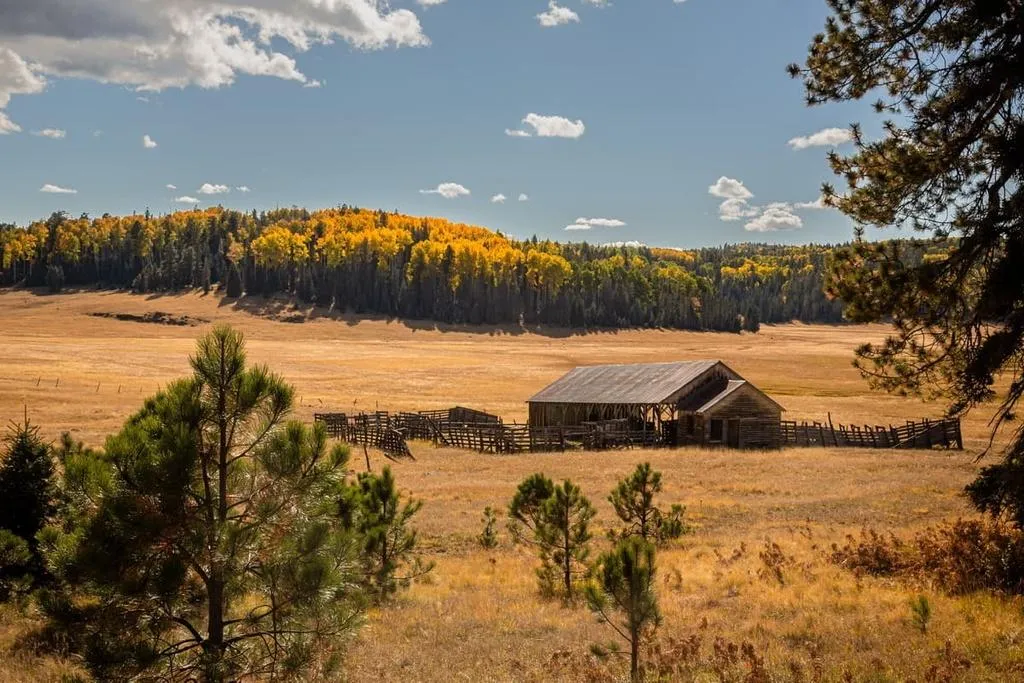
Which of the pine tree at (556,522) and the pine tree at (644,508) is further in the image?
the pine tree at (644,508)

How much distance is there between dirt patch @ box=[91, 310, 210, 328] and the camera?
117062 mm

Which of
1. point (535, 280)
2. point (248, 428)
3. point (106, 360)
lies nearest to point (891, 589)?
point (248, 428)

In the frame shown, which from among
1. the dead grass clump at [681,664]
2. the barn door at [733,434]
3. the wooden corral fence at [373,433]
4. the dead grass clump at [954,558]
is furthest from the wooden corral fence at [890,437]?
the dead grass clump at [681,664]

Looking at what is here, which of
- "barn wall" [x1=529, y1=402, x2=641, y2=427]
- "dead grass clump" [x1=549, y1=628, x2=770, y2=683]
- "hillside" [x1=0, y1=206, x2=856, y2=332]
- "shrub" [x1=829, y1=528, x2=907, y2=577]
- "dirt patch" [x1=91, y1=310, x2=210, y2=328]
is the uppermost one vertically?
"hillside" [x1=0, y1=206, x2=856, y2=332]

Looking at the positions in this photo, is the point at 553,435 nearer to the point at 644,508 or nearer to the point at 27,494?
the point at 644,508

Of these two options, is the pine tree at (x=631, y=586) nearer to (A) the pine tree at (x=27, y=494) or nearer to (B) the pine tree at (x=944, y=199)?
(B) the pine tree at (x=944, y=199)

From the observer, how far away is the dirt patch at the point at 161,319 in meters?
117

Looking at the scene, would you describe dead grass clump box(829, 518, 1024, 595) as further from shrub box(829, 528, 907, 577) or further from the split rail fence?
the split rail fence

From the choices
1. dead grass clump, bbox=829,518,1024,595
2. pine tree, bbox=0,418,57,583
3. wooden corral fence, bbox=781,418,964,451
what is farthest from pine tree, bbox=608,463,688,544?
wooden corral fence, bbox=781,418,964,451

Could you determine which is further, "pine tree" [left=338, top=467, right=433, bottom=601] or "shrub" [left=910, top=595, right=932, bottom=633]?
"pine tree" [left=338, top=467, right=433, bottom=601]

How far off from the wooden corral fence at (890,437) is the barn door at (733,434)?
3.23 m

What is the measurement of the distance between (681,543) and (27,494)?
12165mm

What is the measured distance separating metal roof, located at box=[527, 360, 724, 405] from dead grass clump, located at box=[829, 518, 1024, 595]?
925 inches

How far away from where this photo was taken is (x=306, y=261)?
150125 mm
